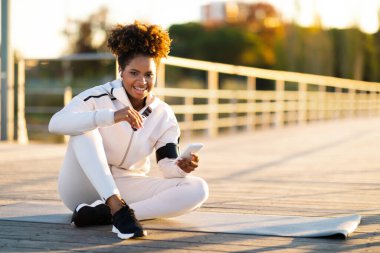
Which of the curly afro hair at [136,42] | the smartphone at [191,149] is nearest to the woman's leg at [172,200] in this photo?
the smartphone at [191,149]

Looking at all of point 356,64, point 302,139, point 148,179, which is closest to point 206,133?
point 302,139

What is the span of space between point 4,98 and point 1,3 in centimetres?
75

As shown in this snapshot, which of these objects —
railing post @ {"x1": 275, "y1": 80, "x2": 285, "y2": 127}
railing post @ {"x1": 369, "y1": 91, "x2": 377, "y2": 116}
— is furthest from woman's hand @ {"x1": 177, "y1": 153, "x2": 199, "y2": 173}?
railing post @ {"x1": 369, "y1": 91, "x2": 377, "y2": 116}

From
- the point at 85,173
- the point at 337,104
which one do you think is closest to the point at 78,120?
the point at 85,173

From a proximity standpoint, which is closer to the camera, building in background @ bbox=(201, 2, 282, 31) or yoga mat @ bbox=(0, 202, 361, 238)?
yoga mat @ bbox=(0, 202, 361, 238)

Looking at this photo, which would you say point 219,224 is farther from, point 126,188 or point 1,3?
point 1,3

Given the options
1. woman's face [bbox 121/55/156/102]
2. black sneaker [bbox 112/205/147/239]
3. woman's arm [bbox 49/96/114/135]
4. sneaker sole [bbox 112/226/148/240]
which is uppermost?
woman's face [bbox 121/55/156/102]

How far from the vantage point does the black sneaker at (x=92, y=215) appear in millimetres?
2161

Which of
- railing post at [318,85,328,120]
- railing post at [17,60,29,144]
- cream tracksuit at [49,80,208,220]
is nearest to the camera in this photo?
cream tracksuit at [49,80,208,220]

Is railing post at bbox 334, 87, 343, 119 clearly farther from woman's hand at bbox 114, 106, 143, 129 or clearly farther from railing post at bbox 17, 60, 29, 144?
woman's hand at bbox 114, 106, 143, 129

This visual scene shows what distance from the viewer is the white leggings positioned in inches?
84.7

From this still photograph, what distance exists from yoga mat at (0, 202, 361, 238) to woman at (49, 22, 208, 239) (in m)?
0.06

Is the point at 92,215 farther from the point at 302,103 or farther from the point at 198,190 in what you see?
the point at 302,103

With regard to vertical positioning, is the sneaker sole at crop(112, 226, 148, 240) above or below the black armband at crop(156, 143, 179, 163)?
below
